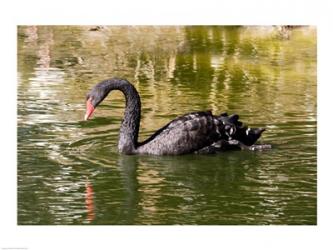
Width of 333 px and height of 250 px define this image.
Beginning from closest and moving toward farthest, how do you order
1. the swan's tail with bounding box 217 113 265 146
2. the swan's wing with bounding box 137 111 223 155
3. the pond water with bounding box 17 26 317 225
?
the pond water with bounding box 17 26 317 225
the swan's wing with bounding box 137 111 223 155
the swan's tail with bounding box 217 113 265 146

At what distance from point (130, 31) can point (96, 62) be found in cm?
112

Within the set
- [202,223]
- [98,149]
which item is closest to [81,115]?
[98,149]

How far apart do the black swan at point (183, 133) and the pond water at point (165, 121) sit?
9 centimetres

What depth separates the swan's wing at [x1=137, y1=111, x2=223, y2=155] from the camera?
940cm

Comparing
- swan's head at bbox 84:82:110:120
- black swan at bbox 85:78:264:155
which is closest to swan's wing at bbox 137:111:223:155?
black swan at bbox 85:78:264:155

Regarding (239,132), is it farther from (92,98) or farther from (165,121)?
(92,98)

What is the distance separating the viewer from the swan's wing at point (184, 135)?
30.8 ft

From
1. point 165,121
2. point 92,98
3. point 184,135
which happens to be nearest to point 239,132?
point 184,135

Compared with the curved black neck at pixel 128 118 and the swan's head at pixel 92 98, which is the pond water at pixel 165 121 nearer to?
the curved black neck at pixel 128 118

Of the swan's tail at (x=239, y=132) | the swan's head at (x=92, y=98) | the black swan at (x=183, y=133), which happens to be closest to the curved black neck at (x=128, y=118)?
the black swan at (x=183, y=133)

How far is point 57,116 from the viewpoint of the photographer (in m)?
10.3

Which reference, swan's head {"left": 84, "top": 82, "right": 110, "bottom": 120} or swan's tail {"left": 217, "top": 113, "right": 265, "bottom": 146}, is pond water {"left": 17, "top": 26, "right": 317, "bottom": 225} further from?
swan's head {"left": 84, "top": 82, "right": 110, "bottom": 120}

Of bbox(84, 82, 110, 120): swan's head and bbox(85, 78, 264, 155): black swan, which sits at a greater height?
bbox(84, 82, 110, 120): swan's head

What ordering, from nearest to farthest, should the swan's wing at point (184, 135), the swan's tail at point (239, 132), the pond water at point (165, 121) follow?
the pond water at point (165, 121) < the swan's wing at point (184, 135) < the swan's tail at point (239, 132)
